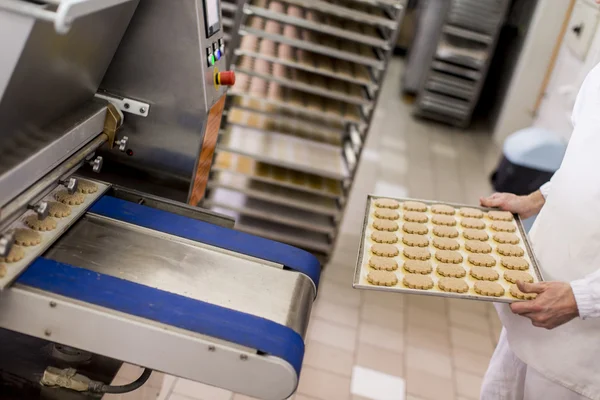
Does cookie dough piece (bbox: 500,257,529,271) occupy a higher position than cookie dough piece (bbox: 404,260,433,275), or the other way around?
cookie dough piece (bbox: 500,257,529,271)

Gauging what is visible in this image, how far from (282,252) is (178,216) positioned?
32 centimetres

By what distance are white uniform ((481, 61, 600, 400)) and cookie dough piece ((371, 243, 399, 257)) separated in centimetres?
45

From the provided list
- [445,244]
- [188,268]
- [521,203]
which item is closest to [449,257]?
[445,244]

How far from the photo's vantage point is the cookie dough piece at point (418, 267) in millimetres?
1777

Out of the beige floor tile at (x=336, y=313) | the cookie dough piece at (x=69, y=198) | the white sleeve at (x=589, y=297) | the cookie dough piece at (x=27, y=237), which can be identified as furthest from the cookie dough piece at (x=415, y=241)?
the beige floor tile at (x=336, y=313)

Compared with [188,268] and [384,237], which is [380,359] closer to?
[384,237]

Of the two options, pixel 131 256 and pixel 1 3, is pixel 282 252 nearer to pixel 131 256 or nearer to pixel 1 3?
pixel 131 256

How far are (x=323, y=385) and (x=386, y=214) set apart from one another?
1.07 meters

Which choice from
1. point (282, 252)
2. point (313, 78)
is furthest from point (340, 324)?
point (282, 252)

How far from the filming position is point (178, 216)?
174 cm

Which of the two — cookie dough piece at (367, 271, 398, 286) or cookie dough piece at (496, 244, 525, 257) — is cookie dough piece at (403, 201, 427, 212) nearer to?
cookie dough piece at (496, 244, 525, 257)

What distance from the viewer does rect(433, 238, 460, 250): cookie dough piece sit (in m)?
1.92

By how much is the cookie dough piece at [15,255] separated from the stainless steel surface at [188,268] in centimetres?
10

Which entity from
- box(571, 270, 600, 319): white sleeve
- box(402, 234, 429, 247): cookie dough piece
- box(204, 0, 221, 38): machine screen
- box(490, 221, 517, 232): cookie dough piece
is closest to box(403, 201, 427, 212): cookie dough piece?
box(402, 234, 429, 247): cookie dough piece
